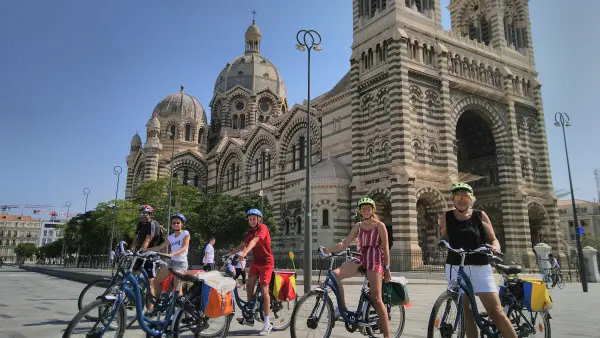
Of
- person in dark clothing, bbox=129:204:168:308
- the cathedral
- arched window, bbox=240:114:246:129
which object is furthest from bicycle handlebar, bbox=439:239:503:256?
arched window, bbox=240:114:246:129

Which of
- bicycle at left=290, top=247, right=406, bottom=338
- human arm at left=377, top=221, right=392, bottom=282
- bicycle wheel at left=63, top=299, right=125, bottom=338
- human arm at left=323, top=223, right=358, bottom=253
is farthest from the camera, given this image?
human arm at left=323, top=223, right=358, bottom=253

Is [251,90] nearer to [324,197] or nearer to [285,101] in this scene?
[285,101]

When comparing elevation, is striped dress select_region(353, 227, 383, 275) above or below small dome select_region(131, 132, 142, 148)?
below

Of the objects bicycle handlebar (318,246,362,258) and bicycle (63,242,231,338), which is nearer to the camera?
bicycle (63,242,231,338)

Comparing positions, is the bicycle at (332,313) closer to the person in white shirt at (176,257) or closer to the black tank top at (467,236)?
the black tank top at (467,236)

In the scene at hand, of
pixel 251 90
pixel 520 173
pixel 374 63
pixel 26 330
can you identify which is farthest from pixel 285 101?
pixel 26 330

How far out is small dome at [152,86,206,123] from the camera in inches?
2058

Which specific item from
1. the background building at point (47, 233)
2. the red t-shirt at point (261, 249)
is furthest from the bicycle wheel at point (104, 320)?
the background building at point (47, 233)

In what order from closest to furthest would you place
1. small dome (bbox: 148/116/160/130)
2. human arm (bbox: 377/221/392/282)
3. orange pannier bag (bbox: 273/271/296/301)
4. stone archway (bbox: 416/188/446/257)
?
1. human arm (bbox: 377/221/392/282)
2. orange pannier bag (bbox: 273/271/296/301)
3. stone archway (bbox: 416/188/446/257)
4. small dome (bbox: 148/116/160/130)

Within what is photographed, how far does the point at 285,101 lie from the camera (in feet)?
179

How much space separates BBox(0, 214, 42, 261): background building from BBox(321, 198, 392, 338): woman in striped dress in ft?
415

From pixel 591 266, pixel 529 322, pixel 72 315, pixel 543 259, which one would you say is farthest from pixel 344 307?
pixel 591 266

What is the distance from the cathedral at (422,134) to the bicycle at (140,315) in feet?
63.1

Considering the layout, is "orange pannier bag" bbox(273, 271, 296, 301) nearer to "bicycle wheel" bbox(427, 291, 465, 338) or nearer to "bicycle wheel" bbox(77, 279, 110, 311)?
"bicycle wheel" bbox(77, 279, 110, 311)
